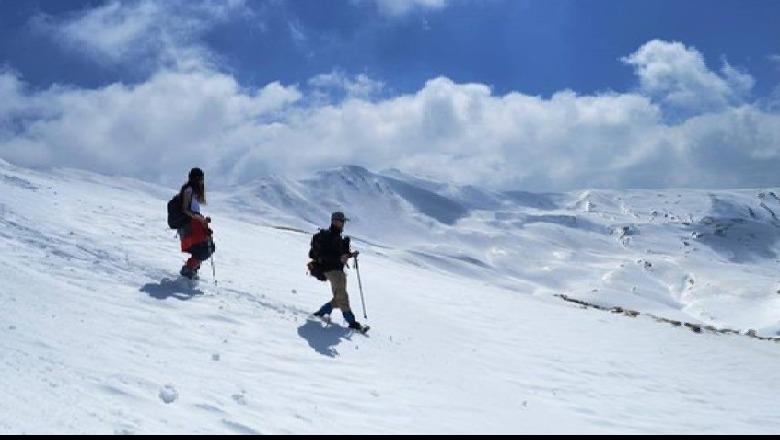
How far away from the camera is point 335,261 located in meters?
15.1

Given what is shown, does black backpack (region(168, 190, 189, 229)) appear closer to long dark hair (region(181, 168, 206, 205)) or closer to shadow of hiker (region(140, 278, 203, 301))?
long dark hair (region(181, 168, 206, 205))

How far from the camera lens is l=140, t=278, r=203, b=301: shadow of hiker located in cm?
1364

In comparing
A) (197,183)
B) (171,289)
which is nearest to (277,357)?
(171,289)

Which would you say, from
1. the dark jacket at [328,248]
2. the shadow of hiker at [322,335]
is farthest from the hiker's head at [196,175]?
the shadow of hiker at [322,335]

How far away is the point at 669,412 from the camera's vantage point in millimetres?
14602

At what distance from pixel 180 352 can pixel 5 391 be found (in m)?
3.24

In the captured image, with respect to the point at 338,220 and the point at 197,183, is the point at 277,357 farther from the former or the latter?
the point at 197,183

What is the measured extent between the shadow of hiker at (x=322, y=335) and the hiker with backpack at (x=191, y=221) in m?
3.06

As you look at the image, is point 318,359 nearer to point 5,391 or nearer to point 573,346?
point 5,391

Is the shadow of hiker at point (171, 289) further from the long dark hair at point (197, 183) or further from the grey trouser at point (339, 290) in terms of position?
the grey trouser at point (339, 290)

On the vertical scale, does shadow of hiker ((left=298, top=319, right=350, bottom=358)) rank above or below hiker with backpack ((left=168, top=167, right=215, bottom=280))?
below

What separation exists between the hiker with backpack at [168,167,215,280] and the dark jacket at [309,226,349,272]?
8.40 ft

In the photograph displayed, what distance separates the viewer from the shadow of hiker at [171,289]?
537 inches

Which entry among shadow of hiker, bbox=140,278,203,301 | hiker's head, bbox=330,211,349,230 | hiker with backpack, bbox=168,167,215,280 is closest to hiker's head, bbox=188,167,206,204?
hiker with backpack, bbox=168,167,215,280
